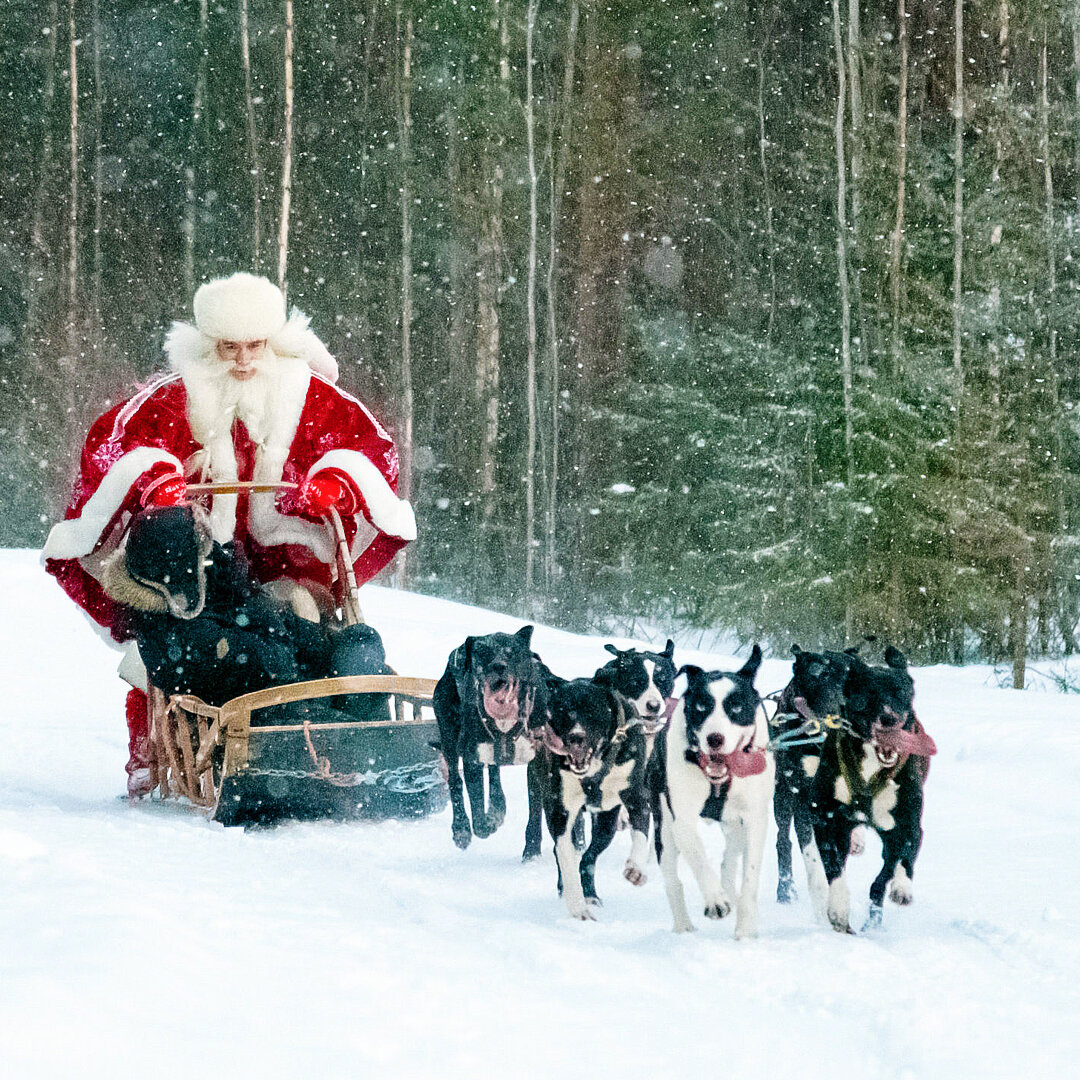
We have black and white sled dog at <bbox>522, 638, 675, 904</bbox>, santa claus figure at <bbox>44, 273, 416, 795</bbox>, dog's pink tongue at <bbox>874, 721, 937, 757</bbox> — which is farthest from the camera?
santa claus figure at <bbox>44, 273, 416, 795</bbox>

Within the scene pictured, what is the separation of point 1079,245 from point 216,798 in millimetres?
9340

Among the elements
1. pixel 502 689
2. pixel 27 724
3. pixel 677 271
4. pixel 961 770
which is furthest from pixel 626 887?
pixel 677 271

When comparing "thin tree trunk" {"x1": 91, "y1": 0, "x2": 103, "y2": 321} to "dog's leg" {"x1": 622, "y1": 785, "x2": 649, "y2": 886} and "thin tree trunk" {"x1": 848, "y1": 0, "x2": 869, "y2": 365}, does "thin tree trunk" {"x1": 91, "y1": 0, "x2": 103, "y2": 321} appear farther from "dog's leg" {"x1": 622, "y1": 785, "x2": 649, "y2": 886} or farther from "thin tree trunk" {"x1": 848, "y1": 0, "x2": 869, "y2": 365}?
"dog's leg" {"x1": 622, "y1": 785, "x2": 649, "y2": 886}

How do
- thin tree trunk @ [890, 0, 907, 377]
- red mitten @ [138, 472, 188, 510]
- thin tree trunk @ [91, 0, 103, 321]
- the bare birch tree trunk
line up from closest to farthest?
red mitten @ [138, 472, 188, 510] < thin tree trunk @ [890, 0, 907, 377] < the bare birch tree trunk < thin tree trunk @ [91, 0, 103, 321]

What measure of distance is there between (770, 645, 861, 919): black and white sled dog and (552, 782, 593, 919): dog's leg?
524 mm

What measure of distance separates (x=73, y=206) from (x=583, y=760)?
14.6 meters

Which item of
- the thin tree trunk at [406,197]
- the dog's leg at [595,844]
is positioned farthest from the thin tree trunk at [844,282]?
the dog's leg at [595,844]

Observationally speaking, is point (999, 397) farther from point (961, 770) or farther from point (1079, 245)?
point (961, 770)

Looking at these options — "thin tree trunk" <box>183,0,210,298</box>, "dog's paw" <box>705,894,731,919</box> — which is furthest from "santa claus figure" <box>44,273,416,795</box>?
"thin tree trunk" <box>183,0,210,298</box>

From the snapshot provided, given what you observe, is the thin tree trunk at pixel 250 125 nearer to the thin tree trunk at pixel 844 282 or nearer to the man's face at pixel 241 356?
the thin tree trunk at pixel 844 282

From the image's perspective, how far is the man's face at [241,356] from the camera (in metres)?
5.43

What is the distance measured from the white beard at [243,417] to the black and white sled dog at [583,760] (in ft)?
7.93

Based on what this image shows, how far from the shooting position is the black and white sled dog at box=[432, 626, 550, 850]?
3652 mm

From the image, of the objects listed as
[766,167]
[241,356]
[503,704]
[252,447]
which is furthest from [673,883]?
[766,167]
